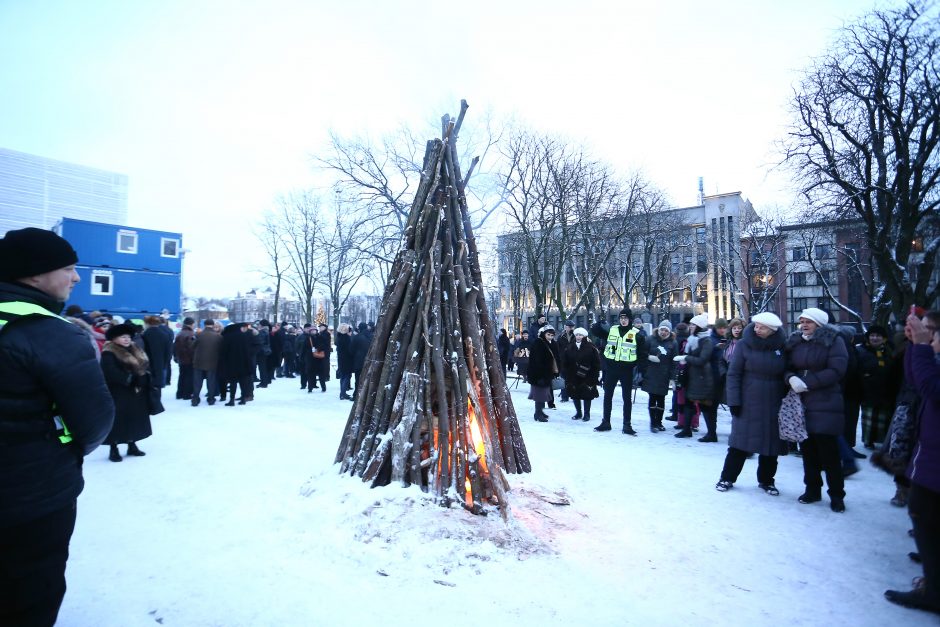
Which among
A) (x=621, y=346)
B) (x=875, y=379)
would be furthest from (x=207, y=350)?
(x=875, y=379)

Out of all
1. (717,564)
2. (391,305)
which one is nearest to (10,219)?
(391,305)

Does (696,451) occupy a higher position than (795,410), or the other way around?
(795,410)

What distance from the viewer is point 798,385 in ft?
16.7

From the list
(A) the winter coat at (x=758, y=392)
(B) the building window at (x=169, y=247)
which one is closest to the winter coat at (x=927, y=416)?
(A) the winter coat at (x=758, y=392)

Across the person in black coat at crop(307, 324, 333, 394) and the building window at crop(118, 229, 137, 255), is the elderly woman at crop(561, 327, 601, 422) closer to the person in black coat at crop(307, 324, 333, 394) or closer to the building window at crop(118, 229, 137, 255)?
the person in black coat at crop(307, 324, 333, 394)

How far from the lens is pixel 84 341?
7.50ft

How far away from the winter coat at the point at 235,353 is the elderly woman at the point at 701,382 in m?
8.78

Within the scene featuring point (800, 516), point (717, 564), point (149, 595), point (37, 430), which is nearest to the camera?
point (37, 430)

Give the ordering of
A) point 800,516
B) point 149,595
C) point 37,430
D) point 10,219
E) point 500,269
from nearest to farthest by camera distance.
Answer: point 37,430 → point 149,595 → point 800,516 → point 500,269 → point 10,219

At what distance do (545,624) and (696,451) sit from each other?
5546 mm

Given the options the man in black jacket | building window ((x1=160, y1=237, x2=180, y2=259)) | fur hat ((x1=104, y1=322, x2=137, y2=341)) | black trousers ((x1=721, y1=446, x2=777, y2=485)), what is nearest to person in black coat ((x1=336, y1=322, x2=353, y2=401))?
fur hat ((x1=104, y1=322, x2=137, y2=341))

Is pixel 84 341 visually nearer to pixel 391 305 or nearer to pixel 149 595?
pixel 149 595

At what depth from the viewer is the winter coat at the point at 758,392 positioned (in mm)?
5305

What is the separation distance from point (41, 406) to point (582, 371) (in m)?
9.04
